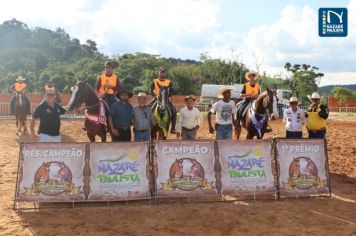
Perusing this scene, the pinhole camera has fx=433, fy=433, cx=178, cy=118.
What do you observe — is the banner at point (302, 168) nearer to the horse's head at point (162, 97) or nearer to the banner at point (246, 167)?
the banner at point (246, 167)

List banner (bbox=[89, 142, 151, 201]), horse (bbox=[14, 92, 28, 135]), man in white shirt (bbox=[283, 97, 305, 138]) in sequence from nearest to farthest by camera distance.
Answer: banner (bbox=[89, 142, 151, 201]) → man in white shirt (bbox=[283, 97, 305, 138]) → horse (bbox=[14, 92, 28, 135])

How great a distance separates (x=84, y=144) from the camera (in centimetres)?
909

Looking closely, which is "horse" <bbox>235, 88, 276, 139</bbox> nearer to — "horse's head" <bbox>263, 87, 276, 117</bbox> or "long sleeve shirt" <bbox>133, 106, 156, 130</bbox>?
"horse's head" <bbox>263, 87, 276, 117</bbox>

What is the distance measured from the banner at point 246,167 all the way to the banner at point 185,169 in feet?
1.00

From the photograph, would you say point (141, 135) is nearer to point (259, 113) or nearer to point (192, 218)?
point (192, 218)

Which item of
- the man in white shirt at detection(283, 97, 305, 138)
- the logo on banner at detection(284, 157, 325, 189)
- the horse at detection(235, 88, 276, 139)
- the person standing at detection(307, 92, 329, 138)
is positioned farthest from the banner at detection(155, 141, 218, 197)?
the person standing at detection(307, 92, 329, 138)

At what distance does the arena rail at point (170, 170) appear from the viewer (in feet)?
29.0

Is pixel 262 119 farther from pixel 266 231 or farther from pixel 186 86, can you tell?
pixel 186 86

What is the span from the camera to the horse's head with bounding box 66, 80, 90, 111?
35.0 feet

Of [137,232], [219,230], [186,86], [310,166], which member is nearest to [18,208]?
[137,232]

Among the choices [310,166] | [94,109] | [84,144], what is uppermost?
[94,109]

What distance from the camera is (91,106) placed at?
11.1m

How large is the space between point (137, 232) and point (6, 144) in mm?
11446

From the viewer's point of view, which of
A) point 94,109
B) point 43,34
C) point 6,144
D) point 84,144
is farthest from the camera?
point 43,34
